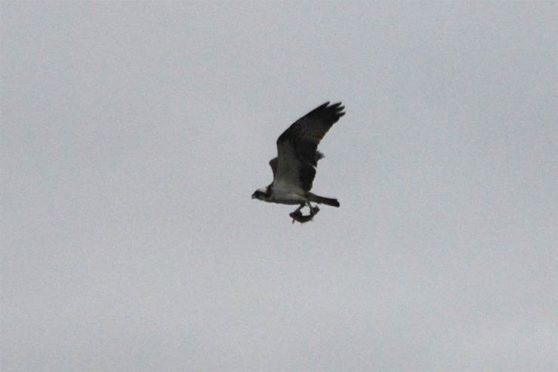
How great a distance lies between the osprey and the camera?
119m

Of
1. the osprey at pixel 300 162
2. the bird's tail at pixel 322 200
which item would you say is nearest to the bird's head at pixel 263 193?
the osprey at pixel 300 162

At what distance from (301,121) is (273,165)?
2877 millimetres

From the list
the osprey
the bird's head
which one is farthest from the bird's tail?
the bird's head

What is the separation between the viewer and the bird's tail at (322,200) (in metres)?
120

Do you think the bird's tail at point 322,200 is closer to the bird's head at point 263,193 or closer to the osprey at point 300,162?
the osprey at point 300,162

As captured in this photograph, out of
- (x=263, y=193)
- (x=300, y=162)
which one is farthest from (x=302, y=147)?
(x=263, y=193)

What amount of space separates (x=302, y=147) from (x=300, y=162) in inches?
25.4

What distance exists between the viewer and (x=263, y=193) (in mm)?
121125

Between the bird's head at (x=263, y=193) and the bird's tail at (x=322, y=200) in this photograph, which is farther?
the bird's head at (x=263, y=193)

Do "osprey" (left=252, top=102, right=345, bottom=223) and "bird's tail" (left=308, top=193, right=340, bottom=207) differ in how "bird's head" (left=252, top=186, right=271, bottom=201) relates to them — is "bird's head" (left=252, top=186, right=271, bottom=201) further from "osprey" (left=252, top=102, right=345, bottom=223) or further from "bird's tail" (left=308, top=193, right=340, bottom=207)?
"bird's tail" (left=308, top=193, right=340, bottom=207)

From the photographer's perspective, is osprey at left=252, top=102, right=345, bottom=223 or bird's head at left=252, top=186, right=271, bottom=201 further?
bird's head at left=252, top=186, right=271, bottom=201

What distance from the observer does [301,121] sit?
4675 inches

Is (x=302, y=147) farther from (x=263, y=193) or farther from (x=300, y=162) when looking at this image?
(x=263, y=193)

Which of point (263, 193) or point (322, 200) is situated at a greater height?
point (263, 193)
